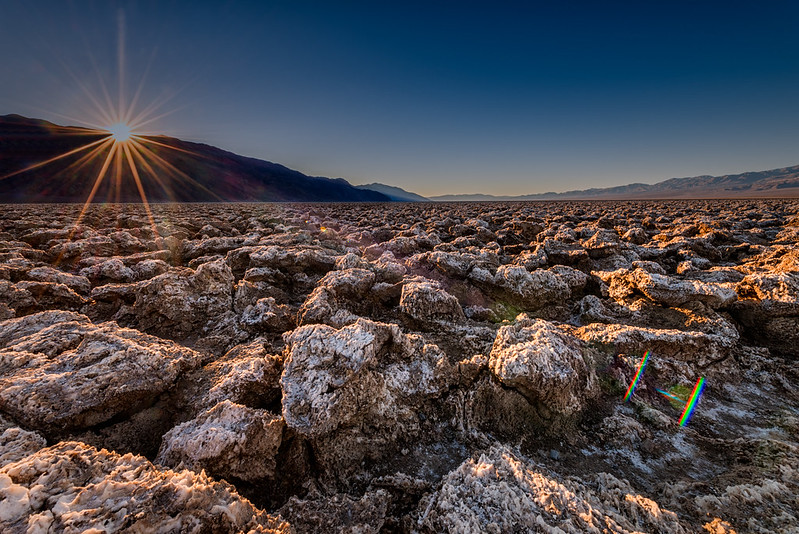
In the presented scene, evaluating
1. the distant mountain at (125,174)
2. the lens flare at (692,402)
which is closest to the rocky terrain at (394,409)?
the lens flare at (692,402)

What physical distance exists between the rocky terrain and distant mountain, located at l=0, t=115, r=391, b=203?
67849mm

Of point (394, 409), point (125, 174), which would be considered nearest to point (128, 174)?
point (125, 174)

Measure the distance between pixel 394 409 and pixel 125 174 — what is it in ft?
315

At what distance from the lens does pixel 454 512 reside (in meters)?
1.26

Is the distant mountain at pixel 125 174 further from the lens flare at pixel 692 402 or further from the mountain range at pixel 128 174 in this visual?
the lens flare at pixel 692 402

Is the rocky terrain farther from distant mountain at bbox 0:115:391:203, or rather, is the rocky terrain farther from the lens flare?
distant mountain at bbox 0:115:391:203

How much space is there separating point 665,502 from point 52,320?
427 centimetres

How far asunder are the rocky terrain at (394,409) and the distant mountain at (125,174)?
223 ft

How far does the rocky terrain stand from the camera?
3.93 ft

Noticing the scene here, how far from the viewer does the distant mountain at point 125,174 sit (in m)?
54.6

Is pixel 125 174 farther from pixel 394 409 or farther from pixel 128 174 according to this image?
pixel 394 409

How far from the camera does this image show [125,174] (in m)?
70.5

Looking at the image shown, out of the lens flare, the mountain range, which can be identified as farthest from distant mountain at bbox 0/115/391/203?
the lens flare

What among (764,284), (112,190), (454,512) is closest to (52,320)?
(454,512)
